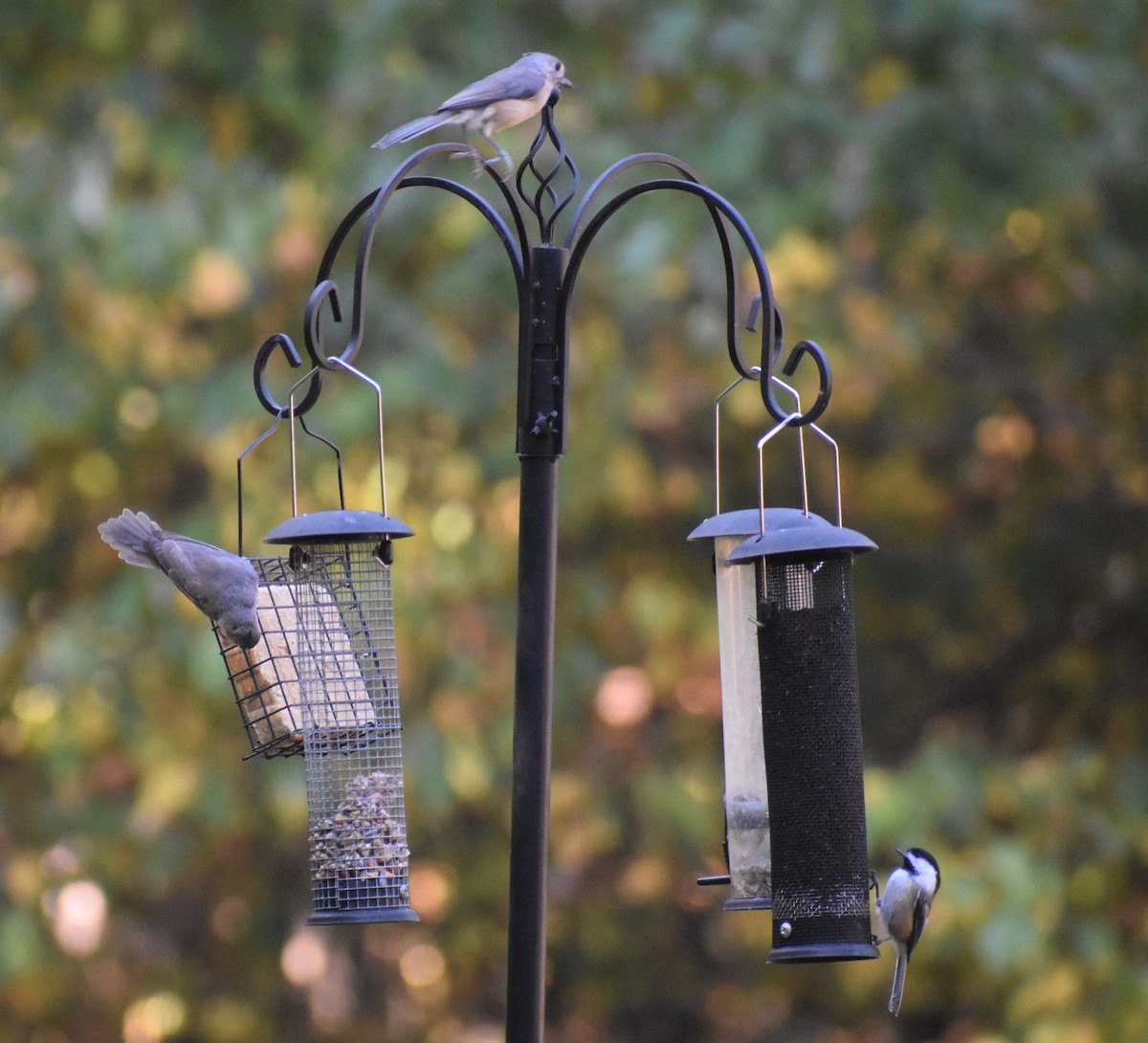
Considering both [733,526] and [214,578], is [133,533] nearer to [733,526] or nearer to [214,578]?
[214,578]

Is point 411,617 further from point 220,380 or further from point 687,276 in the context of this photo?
point 687,276

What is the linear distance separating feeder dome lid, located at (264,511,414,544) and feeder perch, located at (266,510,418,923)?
0.32ft

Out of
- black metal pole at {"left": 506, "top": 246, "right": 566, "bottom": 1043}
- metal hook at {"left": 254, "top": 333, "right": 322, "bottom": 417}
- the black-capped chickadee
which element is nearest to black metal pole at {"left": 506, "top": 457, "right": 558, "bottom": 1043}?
black metal pole at {"left": 506, "top": 246, "right": 566, "bottom": 1043}

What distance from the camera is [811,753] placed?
9.68ft

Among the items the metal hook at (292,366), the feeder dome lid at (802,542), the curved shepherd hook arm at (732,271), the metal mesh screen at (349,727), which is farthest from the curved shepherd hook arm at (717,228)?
the metal mesh screen at (349,727)

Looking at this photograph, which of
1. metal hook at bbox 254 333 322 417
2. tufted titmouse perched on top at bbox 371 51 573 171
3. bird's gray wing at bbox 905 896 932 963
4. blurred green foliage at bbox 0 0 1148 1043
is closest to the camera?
metal hook at bbox 254 333 322 417

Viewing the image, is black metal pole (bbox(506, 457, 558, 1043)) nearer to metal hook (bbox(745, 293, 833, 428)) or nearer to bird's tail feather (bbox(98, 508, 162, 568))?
metal hook (bbox(745, 293, 833, 428))

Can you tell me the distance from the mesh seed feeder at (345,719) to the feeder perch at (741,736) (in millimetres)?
625

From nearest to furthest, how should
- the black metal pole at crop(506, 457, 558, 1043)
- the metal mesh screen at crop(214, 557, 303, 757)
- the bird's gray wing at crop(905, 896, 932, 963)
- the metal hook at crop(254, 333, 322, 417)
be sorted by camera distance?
the black metal pole at crop(506, 457, 558, 1043) < the metal hook at crop(254, 333, 322, 417) < the metal mesh screen at crop(214, 557, 303, 757) < the bird's gray wing at crop(905, 896, 932, 963)

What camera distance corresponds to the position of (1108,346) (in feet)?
20.3

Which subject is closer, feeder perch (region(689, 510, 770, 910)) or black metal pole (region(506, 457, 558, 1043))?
black metal pole (region(506, 457, 558, 1043))

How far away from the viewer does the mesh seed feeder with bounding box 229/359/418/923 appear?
3.06 m

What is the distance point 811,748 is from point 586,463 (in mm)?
2926

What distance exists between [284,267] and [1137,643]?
3.70 metres
